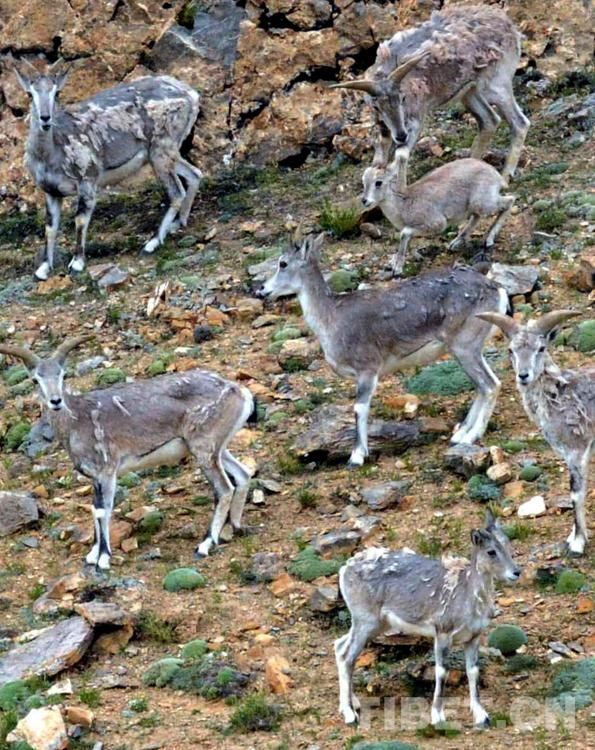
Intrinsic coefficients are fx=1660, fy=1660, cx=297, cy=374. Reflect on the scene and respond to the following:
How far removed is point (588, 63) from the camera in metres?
24.2

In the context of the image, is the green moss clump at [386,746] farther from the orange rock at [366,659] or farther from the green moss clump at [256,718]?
the orange rock at [366,659]

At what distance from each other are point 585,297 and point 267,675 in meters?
7.65

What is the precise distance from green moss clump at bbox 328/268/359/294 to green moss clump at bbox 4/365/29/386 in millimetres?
3721

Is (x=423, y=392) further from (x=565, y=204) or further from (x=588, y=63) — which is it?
(x=588, y=63)

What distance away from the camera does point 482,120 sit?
21.9m

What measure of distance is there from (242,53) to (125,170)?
3230 millimetres

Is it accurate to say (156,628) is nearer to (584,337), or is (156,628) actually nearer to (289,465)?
(289,465)

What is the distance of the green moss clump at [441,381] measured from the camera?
17.2m

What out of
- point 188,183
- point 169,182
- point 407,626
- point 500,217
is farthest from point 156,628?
point 188,183

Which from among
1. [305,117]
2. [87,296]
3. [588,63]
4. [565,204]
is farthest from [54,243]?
[588,63]

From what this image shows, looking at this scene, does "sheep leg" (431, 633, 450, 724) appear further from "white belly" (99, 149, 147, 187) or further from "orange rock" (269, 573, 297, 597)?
"white belly" (99, 149, 147, 187)

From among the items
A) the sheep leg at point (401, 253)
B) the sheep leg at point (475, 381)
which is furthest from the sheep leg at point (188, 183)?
the sheep leg at point (475, 381)

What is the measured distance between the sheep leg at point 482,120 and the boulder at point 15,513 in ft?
28.8

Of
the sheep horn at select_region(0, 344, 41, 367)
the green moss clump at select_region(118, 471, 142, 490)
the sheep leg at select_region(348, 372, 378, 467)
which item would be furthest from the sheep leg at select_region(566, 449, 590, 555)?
the sheep horn at select_region(0, 344, 41, 367)
